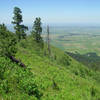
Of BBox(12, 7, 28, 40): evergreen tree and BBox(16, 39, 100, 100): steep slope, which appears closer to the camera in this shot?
BBox(16, 39, 100, 100): steep slope

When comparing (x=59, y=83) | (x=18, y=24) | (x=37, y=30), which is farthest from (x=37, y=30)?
(x=59, y=83)

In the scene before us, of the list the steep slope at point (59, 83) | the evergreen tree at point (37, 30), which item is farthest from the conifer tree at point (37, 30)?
the steep slope at point (59, 83)

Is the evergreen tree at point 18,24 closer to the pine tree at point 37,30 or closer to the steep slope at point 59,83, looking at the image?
the pine tree at point 37,30

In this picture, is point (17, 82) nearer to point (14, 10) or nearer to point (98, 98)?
point (98, 98)

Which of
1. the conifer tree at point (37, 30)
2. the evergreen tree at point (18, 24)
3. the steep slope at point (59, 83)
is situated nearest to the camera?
the steep slope at point (59, 83)

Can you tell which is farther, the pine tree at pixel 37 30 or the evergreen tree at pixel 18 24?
the pine tree at pixel 37 30

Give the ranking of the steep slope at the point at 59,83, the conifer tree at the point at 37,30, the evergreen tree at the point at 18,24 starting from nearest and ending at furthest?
the steep slope at the point at 59,83
the evergreen tree at the point at 18,24
the conifer tree at the point at 37,30

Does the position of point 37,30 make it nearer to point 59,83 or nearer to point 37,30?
point 37,30

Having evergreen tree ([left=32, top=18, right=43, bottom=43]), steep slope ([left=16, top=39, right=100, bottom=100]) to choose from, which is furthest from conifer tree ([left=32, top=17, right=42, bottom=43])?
steep slope ([left=16, top=39, right=100, bottom=100])

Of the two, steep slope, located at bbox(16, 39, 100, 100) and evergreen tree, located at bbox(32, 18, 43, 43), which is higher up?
evergreen tree, located at bbox(32, 18, 43, 43)

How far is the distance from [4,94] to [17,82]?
174 centimetres

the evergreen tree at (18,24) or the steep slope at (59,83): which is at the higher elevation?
the evergreen tree at (18,24)

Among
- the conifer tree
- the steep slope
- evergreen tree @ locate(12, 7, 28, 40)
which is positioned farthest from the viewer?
the conifer tree

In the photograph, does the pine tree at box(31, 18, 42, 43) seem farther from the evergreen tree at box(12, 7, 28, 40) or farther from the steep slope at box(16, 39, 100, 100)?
the steep slope at box(16, 39, 100, 100)
